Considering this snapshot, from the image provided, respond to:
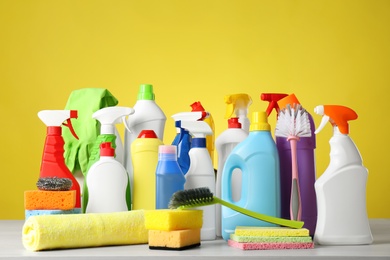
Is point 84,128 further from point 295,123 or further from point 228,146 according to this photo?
point 295,123

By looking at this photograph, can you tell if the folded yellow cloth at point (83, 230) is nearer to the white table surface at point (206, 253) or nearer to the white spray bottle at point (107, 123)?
the white table surface at point (206, 253)

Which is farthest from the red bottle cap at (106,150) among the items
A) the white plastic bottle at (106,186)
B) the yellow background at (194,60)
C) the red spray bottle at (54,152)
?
the yellow background at (194,60)

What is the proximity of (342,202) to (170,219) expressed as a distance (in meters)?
0.35

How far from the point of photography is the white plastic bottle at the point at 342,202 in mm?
1225

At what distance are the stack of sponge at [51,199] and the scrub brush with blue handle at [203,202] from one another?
25 centimetres

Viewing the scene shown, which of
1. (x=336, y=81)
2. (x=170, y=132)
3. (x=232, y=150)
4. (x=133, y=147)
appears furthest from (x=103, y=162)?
(x=336, y=81)

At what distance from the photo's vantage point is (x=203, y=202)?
1168mm

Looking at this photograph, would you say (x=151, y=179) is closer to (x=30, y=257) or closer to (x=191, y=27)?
(x=30, y=257)

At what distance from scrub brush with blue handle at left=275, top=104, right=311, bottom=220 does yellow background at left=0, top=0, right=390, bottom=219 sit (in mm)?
1961

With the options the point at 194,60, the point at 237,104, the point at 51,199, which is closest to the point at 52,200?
the point at 51,199

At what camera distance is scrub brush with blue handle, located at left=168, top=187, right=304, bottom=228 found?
114 cm

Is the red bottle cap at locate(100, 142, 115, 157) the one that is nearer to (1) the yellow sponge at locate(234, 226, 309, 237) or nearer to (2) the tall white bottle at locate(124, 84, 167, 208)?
(2) the tall white bottle at locate(124, 84, 167, 208)

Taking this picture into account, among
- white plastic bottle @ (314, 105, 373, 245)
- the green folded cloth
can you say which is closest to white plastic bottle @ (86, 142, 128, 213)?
the green folded cloth

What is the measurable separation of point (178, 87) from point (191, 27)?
33cm
